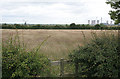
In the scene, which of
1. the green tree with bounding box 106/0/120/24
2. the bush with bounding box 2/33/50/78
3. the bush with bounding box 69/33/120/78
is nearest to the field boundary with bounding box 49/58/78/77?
the bush with bounding box 69/33/120/78

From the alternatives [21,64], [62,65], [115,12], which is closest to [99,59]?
[62,65]

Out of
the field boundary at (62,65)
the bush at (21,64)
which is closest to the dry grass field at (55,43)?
the field boundary at (62,65)

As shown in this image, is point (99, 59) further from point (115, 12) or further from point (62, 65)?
point (115, 12)

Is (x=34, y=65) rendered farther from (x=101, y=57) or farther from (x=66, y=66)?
(x=101, y=57)

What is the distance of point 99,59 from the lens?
4.34m

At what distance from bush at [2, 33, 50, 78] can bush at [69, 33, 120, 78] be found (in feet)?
3.66

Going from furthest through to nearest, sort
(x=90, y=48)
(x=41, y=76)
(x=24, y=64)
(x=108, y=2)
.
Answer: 1. (x=108, y=2)
2. (x=90, y=48)
3. (x=41, y=76)
4. (x=24, y=64)

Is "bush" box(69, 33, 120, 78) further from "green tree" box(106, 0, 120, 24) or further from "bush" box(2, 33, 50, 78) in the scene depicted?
"green tree" box(106, 0, 120, 24)

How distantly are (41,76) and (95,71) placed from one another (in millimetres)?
1611

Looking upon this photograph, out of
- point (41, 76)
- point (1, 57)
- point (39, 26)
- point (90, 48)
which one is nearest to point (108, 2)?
point (90, 48)

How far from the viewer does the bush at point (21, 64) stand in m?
3.87

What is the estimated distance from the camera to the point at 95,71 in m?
4.55

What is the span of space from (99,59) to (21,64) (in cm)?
217

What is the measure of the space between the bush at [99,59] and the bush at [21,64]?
1.12 metres
